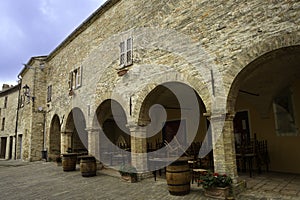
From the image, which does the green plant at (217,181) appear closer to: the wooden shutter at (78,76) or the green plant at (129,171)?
the green plant at (129,171)

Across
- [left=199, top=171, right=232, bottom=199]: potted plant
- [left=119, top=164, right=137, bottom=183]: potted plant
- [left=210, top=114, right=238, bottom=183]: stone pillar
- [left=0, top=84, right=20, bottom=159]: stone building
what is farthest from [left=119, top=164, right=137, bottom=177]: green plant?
[left=0, top=84, right=20, bottom=159]: stone building

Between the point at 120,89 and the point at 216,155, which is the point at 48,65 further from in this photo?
the point at 216,155

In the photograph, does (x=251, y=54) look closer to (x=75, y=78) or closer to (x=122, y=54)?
(x=122, y=54)

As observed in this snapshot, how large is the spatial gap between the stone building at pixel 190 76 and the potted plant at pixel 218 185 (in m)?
0.21

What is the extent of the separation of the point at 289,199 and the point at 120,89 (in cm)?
574

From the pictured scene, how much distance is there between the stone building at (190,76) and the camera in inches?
185

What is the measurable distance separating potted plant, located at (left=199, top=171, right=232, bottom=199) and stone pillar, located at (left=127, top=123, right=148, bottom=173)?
2.48 meters

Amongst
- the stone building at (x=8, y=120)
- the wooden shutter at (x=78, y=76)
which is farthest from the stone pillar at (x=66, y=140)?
the stone building at (x=8, y=120)

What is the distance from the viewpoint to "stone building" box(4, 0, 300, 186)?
4711mm

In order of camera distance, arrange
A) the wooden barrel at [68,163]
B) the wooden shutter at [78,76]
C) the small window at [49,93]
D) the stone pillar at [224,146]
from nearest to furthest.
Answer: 1. the stone pillar at [224,146]
2. the wooden barrel at [68,163]
3. the wooden shutter at [78,76]
4. the small window at [49,93]

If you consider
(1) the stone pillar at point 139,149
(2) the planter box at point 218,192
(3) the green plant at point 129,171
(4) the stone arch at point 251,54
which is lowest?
(2) the planter box at point 218,192

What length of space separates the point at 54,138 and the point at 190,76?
424 inches

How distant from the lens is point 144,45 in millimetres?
7301

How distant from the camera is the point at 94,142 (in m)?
9.01
